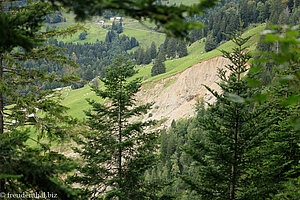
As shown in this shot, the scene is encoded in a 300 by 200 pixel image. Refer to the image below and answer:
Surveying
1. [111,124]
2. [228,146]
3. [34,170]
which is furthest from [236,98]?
[111,124]

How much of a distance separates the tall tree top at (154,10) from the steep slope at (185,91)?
58.7 m

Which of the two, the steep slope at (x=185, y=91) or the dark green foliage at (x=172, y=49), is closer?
the steep slope at (x=185, y=91)

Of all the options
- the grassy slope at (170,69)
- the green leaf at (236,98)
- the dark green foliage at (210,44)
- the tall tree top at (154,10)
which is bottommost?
the grassy slope at (170,69)

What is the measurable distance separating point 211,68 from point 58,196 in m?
63.4

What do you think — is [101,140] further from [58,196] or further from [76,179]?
[58,196]

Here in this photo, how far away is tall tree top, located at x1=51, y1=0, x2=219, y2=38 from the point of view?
2.33 m

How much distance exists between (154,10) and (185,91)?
64700mm

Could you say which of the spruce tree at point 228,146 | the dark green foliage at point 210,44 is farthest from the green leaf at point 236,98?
the dark green foliage at point 210,44

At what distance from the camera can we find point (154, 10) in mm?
2475

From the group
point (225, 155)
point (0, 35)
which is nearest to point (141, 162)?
point (225, 155)

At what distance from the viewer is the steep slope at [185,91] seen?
6278 centimetres

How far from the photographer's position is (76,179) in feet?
33.1

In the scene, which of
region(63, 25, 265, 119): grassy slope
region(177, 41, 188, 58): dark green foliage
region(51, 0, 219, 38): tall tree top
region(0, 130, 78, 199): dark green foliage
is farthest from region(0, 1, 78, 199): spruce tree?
region(177, 41, 188, 58): dark green foliage

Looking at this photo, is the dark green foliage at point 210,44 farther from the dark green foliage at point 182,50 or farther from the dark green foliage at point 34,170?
the dark green foliage at point 34,170
